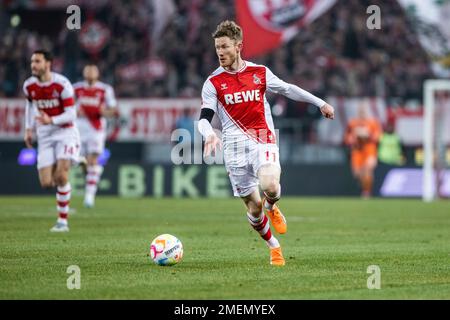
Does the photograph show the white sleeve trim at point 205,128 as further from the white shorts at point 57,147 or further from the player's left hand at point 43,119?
the white shorts at point 57,147

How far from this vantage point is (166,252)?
1075 centimetres

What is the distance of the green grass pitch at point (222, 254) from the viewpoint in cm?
884

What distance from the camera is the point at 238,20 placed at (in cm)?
2781

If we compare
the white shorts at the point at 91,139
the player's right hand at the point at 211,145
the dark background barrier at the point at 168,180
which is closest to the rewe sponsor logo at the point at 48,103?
the player's right hand at the point at 211,145

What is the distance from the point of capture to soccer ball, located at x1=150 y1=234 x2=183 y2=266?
10.7 m

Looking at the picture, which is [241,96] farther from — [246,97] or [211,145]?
[211,145]

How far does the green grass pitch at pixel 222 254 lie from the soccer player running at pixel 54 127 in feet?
2.30

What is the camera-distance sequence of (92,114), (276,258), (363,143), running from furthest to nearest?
(363,143) < (92,114) < (276,258)

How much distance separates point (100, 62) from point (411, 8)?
29.3 feet

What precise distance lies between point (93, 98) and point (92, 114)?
15.9 inches

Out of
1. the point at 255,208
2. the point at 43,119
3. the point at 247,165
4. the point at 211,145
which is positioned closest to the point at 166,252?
the point at 255,208

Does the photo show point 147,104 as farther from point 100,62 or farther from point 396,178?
point 396,178
